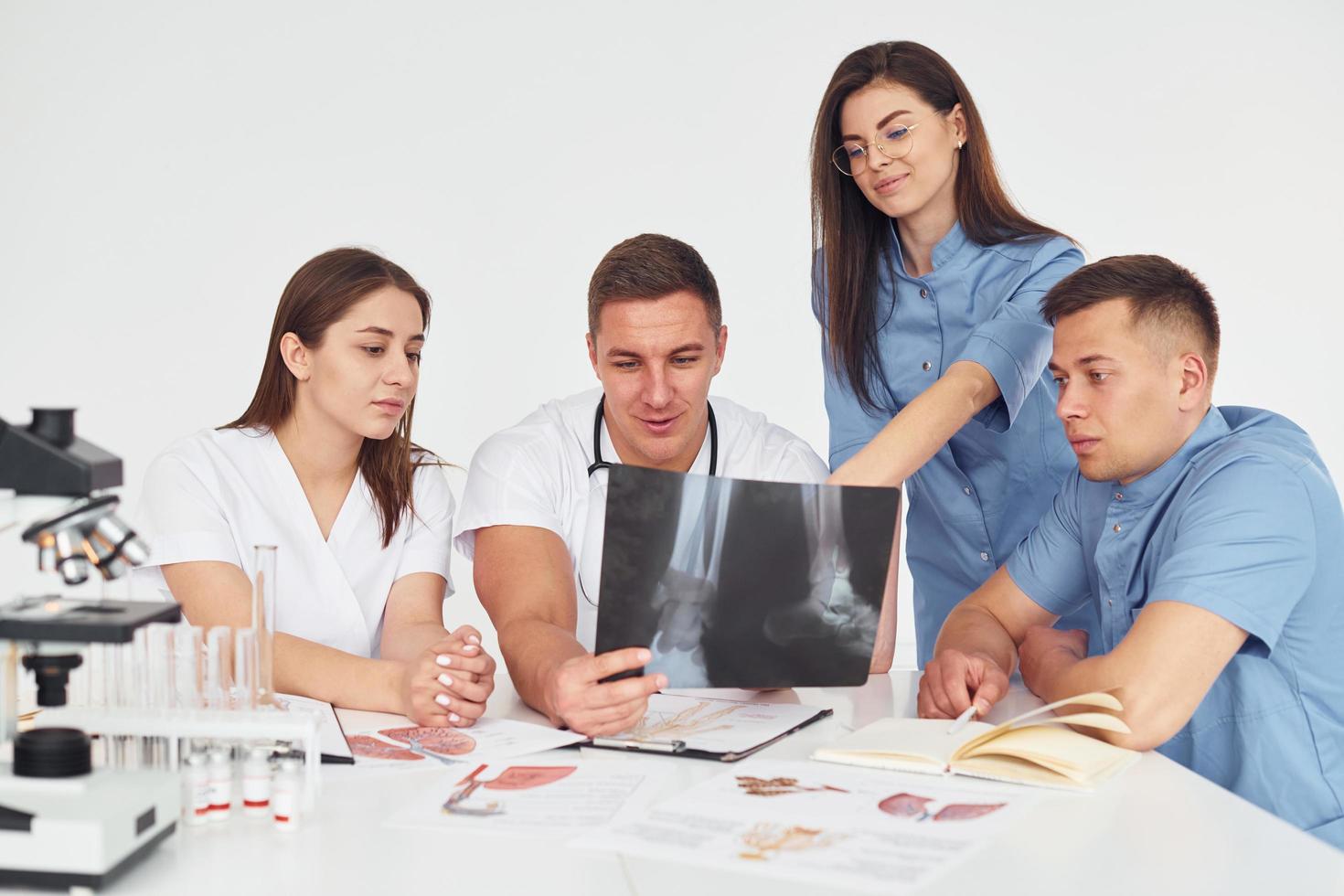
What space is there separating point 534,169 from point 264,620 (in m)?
3.65

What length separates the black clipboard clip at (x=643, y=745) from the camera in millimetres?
1484

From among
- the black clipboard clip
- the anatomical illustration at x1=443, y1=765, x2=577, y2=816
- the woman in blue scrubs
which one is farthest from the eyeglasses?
the anatomical illustration at x1=443, y1=765, x2=577, y2=816

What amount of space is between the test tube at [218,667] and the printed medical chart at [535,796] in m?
0.23

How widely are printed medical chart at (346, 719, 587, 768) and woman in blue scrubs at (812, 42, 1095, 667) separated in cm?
92

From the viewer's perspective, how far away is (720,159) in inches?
190

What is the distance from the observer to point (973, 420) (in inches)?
93.0

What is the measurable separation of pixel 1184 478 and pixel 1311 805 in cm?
46

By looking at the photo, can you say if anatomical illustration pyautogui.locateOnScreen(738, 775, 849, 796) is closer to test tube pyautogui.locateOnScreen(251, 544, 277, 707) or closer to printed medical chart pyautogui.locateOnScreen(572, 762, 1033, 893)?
printed medical chart pyautogui.locateOnScreen(572, 762, 1033, 893)

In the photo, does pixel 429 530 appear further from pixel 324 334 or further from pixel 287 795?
pixel 287 795

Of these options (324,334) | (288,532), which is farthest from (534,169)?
(288,532)

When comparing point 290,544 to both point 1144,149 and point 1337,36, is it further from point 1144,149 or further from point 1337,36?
point 1337,36

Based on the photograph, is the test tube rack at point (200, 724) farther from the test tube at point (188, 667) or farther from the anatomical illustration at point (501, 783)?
the anatomical illustration at point (501, 783)

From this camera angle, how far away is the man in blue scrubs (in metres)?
1.59

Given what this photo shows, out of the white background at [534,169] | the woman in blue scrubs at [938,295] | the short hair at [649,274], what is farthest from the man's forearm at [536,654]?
the white background at [534,169]
